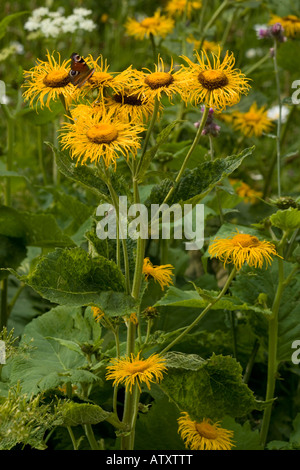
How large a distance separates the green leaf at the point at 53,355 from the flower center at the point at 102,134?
242mm

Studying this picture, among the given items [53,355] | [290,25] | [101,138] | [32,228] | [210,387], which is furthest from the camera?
[290,25]

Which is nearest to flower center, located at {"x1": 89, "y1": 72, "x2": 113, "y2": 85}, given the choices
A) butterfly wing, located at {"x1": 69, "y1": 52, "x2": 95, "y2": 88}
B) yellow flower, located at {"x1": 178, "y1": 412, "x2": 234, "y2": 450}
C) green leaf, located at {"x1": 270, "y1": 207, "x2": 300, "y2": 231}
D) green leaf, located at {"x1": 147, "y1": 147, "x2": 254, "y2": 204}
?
butterfly wing, located at {"x1": 69, "y1": 52, "x2": 95, "y2": 88}

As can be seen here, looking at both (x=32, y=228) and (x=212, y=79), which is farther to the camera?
(x=32, y=228)

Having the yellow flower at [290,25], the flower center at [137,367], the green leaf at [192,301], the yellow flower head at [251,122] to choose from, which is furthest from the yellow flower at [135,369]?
the yellow flower at [290,25]

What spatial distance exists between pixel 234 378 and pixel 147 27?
1000mm

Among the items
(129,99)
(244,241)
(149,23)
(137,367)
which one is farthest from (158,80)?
(149,23)

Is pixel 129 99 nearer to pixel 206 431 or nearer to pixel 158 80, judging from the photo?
pixel 158 80

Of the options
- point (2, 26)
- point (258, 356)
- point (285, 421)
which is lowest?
point (285, 421)

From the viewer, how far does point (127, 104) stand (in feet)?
2.24

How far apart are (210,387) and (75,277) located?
208 mm

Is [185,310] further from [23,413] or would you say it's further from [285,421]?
[23,413]

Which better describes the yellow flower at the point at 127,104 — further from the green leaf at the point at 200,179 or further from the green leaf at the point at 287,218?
the green leaf at the point at 287,218
